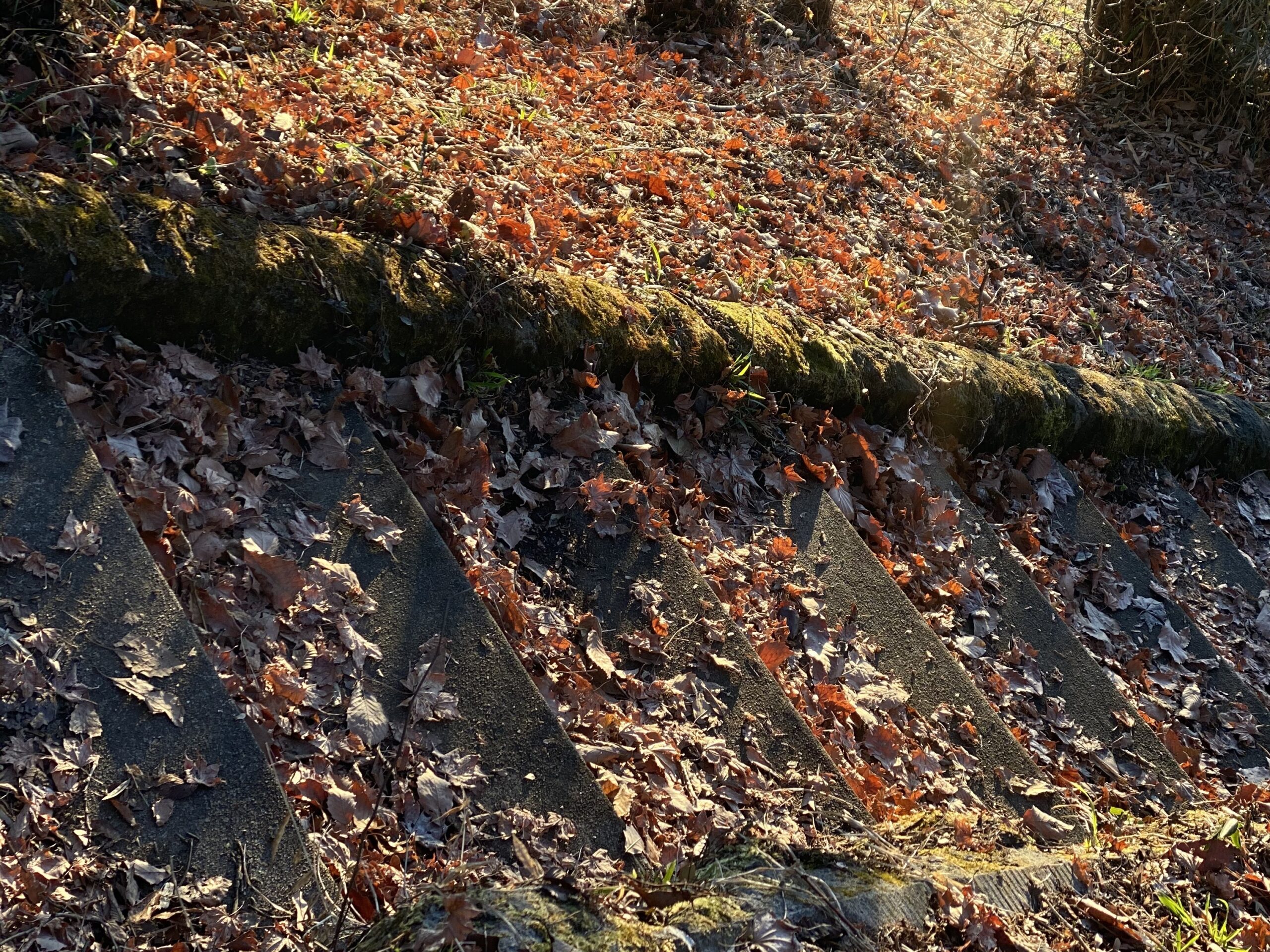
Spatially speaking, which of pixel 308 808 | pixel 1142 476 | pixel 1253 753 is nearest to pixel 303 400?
pixel 308 808

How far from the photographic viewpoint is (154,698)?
216 centimetres

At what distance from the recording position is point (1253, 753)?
4.08 metres

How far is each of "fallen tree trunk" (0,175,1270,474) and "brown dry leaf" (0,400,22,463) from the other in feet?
1.19

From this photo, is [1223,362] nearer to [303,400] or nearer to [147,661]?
[303,400]

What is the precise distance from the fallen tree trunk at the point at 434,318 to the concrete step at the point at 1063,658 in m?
0.57

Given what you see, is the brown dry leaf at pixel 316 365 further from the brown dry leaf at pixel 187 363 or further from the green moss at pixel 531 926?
the green moss at pixel 531 926

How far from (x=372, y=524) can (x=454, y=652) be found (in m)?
0.44

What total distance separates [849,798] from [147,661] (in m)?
1.82

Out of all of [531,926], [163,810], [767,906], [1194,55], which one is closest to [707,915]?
[767,906]

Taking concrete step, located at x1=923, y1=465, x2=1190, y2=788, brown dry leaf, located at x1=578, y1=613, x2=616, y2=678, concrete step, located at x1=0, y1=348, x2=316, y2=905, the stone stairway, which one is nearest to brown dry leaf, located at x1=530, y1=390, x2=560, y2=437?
the stone stairway

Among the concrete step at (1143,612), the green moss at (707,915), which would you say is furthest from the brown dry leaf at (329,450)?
the concrete step at (1143,612)

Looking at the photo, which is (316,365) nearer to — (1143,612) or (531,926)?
(531,926)

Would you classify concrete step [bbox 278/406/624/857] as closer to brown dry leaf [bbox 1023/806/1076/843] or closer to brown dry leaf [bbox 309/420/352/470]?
brown dry leaf [bbox 309/420/352/470]

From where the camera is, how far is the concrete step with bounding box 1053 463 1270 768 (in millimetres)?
4250
